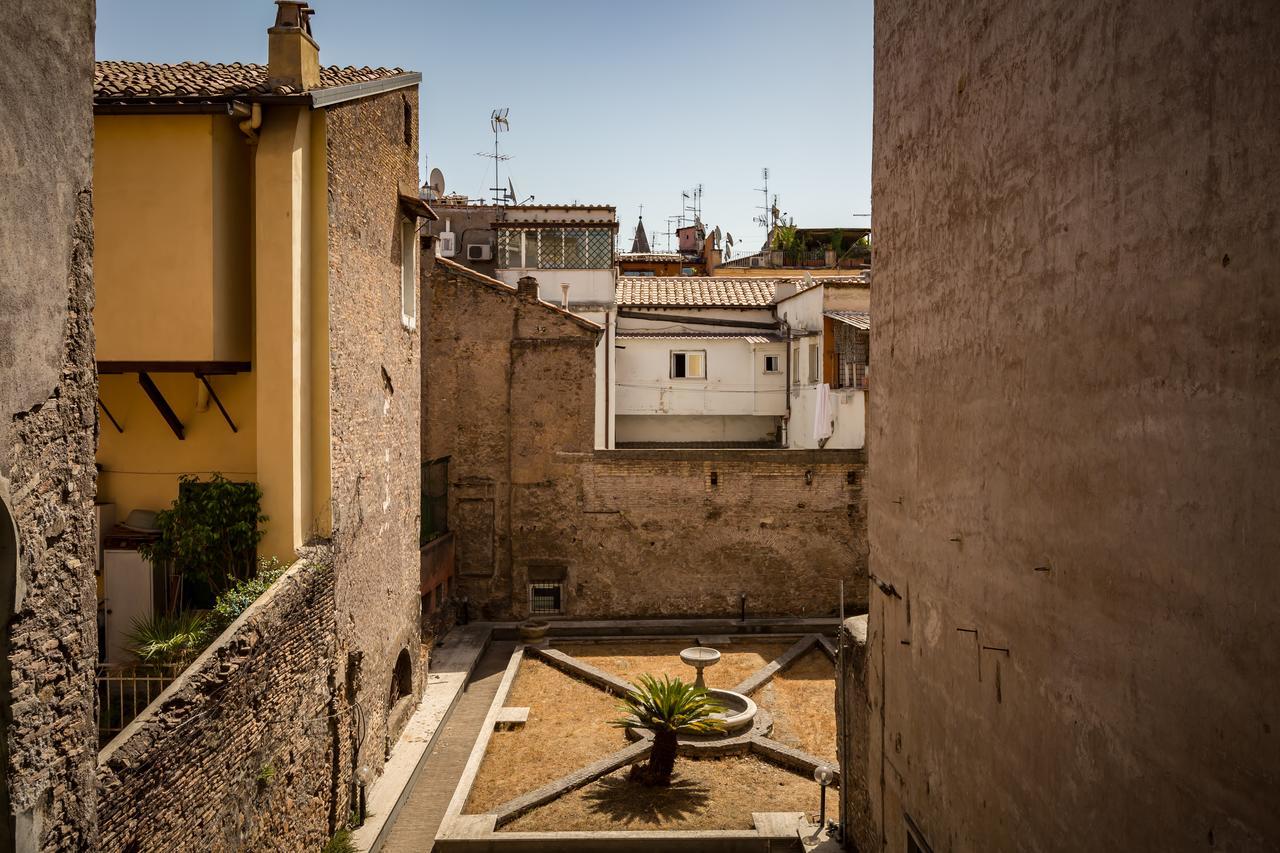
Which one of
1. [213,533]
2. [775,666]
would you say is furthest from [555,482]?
[213,533]

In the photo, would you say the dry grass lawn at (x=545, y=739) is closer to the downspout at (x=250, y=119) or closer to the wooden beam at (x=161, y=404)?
the wooden beam at (x=161, y=404)

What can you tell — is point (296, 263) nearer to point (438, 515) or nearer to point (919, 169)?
point (919, 169)

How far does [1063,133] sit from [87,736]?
19.1 feet

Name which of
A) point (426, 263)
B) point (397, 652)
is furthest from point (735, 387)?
point (397, 652)

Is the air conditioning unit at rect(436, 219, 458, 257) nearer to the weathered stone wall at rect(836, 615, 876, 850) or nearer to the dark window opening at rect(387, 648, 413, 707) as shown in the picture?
the dark window opening at rect(387, 648, 413, 707)

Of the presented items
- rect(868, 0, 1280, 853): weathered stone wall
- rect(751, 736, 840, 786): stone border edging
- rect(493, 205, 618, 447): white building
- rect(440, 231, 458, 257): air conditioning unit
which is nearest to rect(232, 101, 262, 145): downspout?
rect(868, 0, 1280, 853): weathered stone wall

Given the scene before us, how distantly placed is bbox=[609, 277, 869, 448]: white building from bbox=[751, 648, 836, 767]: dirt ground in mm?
8456

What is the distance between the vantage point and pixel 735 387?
2616 cm

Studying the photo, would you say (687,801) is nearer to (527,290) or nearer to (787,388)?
A: (527,290)

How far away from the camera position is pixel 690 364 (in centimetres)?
2612

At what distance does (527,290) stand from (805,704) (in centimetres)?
1039

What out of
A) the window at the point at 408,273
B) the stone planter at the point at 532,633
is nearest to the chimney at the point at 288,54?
the window at the point at 408,273

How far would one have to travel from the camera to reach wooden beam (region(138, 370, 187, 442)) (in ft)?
31.2

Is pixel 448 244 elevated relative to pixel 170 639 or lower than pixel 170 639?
elevated
